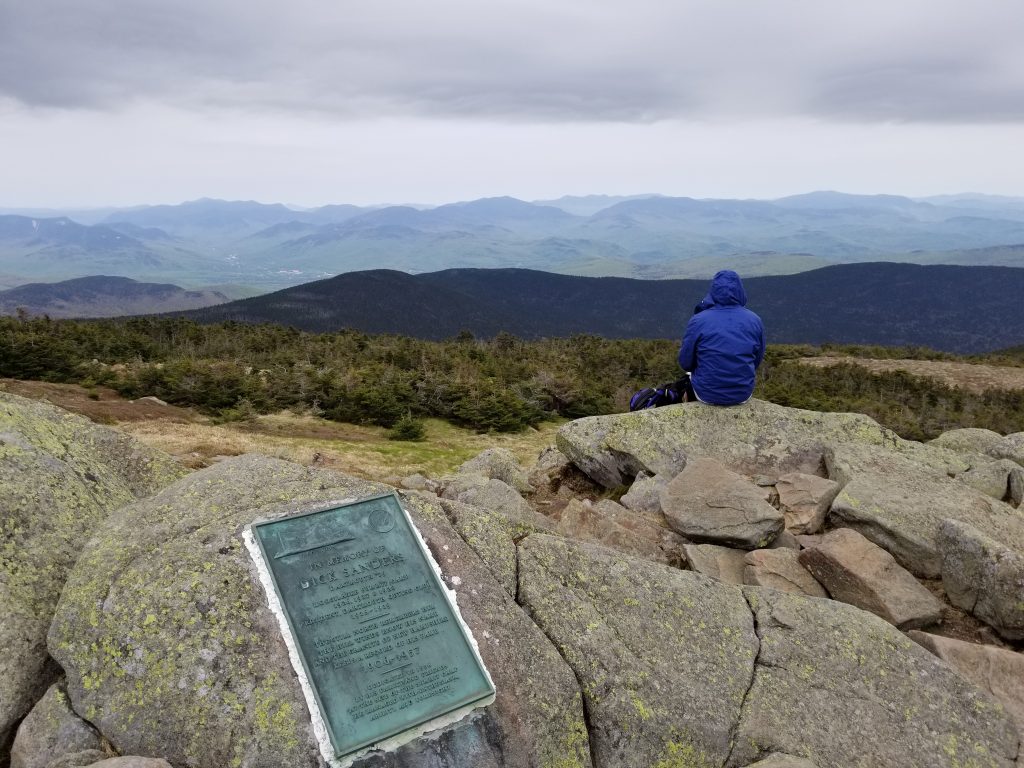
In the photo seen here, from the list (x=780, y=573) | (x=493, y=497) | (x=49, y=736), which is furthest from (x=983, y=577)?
(x=49, y=736)

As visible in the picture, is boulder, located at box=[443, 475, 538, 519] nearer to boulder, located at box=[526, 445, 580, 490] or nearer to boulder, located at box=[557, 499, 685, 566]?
boulder, located at box=[557, 499, 685, 566]

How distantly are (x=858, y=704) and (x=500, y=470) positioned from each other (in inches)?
323

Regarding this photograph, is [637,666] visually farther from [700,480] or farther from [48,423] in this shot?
[48,423]

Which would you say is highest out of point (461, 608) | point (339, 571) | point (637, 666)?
point (339, 571)

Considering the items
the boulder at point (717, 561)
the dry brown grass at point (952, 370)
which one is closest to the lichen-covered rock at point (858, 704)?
the boulder at point (717, 561)

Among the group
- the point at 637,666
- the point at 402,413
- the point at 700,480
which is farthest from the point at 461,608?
the point at 402,413

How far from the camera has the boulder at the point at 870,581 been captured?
22.0 feet

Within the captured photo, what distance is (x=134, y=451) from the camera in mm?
7656

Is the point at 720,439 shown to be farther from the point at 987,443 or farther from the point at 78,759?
the point at 78,759

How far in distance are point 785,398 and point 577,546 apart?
24836 millimetres

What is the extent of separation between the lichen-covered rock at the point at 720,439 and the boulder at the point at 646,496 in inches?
18.2

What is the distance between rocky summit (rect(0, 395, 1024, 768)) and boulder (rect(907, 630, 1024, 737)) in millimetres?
18

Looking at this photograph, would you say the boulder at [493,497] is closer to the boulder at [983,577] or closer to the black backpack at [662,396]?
the black backpack at [662,396]

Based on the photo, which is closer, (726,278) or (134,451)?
(134,451)
